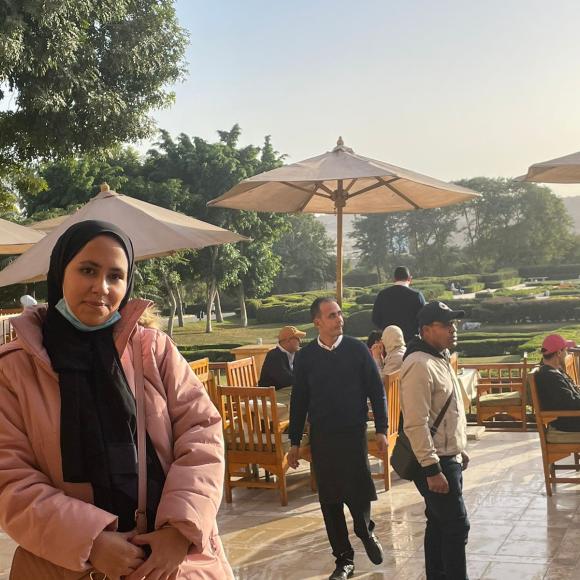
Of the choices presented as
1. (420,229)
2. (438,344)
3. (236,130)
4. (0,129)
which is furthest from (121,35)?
(420,229)

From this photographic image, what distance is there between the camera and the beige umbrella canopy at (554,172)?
23.0 feet

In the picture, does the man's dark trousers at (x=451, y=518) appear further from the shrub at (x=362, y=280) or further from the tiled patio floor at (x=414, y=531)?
the shrub at (x=362, y=280)

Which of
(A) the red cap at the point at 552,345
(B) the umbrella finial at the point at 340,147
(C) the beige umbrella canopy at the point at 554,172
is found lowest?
(A) the red cap at the point at 552,345

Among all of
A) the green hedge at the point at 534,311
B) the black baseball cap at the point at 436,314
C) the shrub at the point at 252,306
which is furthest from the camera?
the shrub at the point at 252,306

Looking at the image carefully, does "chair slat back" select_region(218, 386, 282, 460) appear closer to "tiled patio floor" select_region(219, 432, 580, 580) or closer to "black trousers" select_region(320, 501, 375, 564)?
"tiled patio floor" select_region(219, 432, 580, 580)

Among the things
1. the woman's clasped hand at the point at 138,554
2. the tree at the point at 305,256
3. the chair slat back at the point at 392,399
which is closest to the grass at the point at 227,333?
the chair slat back at the point at 392,399

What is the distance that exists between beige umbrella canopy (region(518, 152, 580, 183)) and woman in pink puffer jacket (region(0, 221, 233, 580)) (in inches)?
218

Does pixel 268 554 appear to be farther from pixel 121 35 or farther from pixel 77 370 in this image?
pixel 121 35

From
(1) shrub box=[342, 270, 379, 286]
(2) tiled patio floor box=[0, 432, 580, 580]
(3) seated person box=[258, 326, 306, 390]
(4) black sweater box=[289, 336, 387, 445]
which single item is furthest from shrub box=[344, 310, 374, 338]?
(1) shrub box=[342, 270, 379, 286]

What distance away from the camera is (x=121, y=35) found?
650 inches

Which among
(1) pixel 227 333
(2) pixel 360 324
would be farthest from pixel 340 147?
(1) pixel 227 333

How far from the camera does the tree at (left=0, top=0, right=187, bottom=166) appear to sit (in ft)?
44.2

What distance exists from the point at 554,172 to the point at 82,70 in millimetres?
10261

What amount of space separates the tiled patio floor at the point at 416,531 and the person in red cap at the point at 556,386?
59cm
